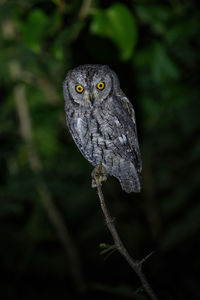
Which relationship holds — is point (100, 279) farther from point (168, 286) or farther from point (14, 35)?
point (14, 35)

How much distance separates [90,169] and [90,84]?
176 centimetres

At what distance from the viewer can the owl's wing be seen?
2.04 meters

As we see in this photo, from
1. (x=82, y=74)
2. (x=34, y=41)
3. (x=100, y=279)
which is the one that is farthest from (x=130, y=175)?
(x=100, y=279)

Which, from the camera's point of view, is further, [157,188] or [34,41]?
[157,188]

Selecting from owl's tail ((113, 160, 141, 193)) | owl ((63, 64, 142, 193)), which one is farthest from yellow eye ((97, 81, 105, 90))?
owl's tail ((113, 160, 141, 193))

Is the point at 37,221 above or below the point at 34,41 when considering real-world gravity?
below

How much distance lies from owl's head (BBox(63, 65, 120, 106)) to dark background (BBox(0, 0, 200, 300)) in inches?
15.3

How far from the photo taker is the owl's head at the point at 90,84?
195 centimetres

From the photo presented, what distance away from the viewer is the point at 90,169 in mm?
3637

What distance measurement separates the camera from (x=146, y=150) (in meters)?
3.62

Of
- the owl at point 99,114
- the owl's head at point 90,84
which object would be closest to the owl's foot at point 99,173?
the owl at point 99,114

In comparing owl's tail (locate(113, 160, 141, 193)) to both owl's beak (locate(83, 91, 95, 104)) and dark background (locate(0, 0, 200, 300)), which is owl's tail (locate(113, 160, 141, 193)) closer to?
owl's beak (locate(83, 91, 95, 104))

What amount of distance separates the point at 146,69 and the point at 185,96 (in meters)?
0.78

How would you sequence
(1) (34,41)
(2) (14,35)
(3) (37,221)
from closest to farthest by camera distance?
(1) (34,41) → (2) (14,35) → (3) (37,221)
